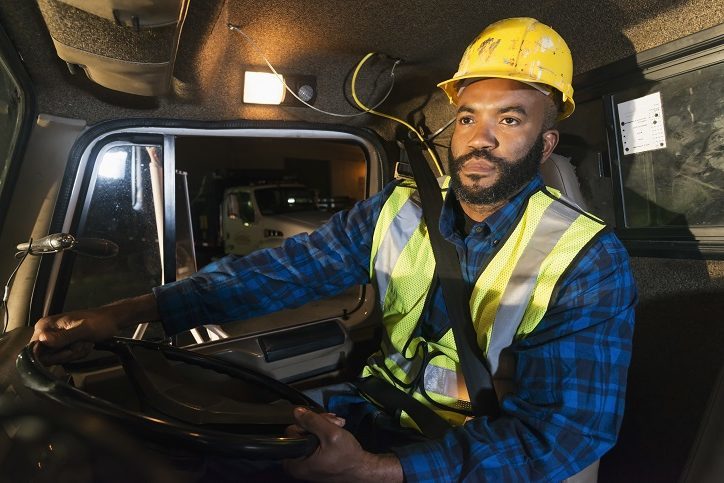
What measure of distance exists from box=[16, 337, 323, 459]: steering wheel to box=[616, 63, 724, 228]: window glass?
1252mm

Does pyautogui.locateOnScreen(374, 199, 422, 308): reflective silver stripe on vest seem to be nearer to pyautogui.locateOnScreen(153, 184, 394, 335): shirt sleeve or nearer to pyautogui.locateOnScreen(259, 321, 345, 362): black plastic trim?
pyautogui.locateOnScreen(153, 184, 394, 335): shirt sleeve

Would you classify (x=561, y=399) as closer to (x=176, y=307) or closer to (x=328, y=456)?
(x=328, y=456)

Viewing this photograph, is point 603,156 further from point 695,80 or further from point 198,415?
point 198,415

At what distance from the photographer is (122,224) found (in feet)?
6.89

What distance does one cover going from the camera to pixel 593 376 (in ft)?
3.55

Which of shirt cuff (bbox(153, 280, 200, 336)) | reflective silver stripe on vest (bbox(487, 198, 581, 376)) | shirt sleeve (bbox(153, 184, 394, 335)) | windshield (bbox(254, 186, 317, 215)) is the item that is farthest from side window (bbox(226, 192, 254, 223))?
reflective silver stripe on vest (bbox(487, 198, 581, 376))

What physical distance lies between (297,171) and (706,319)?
1083 cm

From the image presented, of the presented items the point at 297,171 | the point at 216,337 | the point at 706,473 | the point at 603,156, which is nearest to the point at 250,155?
the point at 297,171

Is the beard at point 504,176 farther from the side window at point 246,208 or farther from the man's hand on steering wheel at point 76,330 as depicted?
the side window at point 246,208

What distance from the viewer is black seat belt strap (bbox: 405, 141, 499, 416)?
48.3 inches

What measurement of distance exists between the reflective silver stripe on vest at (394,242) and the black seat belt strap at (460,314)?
2.0 inches

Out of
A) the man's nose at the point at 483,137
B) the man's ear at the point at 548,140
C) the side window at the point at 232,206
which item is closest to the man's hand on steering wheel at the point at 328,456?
the man's nose at the point at 483,137

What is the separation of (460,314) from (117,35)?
4.11ft

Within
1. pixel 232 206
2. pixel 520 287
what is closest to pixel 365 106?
pixel 520 287
